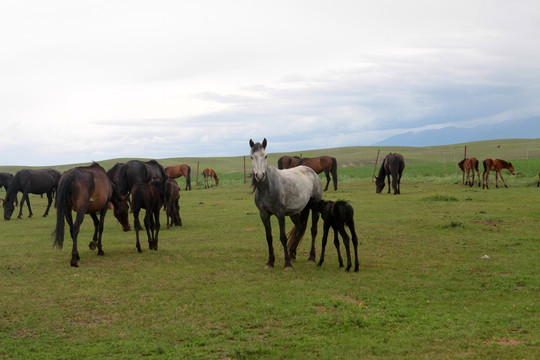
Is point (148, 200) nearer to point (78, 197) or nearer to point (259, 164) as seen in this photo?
point (78, 197)

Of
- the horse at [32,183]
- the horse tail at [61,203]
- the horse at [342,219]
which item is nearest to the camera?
the horse at [342,219]

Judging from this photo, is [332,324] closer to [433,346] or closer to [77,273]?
[433,346]

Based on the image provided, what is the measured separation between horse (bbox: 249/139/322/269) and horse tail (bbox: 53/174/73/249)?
4424 millimetres

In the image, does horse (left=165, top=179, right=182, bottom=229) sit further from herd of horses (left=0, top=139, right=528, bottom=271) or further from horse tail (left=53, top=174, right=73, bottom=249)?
horse tail (left=53, top=174, right=73, bottom=249)

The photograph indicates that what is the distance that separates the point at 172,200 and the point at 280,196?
25.4ft

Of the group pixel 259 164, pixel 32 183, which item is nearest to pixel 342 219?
pixel 259 164

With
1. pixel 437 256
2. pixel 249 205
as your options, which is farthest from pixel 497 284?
pixel 249 205

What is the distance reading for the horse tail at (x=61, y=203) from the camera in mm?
11023

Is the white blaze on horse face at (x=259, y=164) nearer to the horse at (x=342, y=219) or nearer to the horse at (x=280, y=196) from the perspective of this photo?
the horse at (x=280, y=196)

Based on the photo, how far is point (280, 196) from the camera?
1057 cm

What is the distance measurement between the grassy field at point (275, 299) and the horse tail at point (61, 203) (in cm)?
76

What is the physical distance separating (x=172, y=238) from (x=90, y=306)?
7.48 meters

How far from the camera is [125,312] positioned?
7.73 m

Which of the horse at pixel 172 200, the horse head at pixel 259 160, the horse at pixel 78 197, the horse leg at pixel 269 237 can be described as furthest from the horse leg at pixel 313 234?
the horse at pixel 172 200
